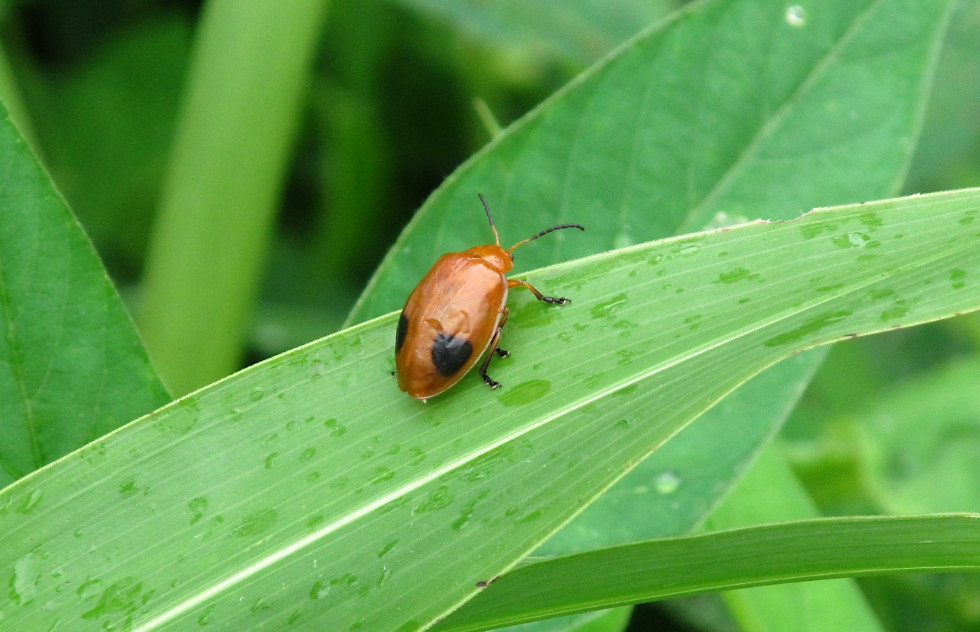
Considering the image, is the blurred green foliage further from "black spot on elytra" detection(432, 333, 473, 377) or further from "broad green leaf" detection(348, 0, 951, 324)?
"black spot on elytra" detection(432, 333, 473, 377)

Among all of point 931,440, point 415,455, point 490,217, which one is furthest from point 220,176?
point 931,440

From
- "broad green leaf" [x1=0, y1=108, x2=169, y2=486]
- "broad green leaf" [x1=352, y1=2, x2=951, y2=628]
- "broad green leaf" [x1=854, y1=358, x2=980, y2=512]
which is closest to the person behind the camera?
"broad green leaf" [x1=0, y1=108, x2=169, y2=486]

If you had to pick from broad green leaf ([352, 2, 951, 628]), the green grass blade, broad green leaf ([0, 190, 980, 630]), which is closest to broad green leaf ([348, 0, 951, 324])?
broad green leaf ([352, 2, 951, 628])

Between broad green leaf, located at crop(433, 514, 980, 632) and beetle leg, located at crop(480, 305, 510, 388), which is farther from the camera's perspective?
beetle leg, located at crop(480, 305, 510, 388)

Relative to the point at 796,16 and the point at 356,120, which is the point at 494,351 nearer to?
the point at 796,16

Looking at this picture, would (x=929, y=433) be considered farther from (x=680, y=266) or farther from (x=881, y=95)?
(x=680, y=266)

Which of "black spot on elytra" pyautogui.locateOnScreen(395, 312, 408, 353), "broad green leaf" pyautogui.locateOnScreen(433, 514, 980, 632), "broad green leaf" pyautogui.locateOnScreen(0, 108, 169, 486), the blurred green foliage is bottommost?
the blurred green foliage

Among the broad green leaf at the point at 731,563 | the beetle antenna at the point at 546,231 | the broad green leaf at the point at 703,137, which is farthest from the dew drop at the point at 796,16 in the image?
the broad green leaf at the point at 731,563
